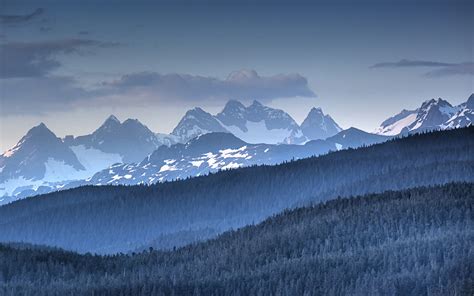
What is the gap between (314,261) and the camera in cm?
15412

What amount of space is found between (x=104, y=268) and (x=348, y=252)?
148ft

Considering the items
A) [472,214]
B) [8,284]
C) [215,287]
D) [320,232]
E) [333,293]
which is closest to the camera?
[333,293]

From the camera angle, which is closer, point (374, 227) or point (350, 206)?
point (374, 227)

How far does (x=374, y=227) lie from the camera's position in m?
175

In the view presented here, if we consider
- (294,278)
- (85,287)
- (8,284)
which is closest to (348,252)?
(294,278)

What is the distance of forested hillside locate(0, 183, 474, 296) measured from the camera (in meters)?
136

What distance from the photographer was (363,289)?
13488 cm

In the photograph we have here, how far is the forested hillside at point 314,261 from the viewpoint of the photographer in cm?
13638

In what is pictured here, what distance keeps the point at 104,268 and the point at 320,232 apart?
39282mm

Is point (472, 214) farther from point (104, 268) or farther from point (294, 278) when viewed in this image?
point (104, 268)

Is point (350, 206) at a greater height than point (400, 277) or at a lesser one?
greater

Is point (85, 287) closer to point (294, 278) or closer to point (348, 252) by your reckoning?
point (294, 278)

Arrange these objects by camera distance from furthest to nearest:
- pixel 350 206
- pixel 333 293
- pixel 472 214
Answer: pixel 350 206 → pixel 472 214 → pixel 333 293

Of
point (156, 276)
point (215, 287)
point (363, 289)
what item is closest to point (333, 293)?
point (363, 289)
